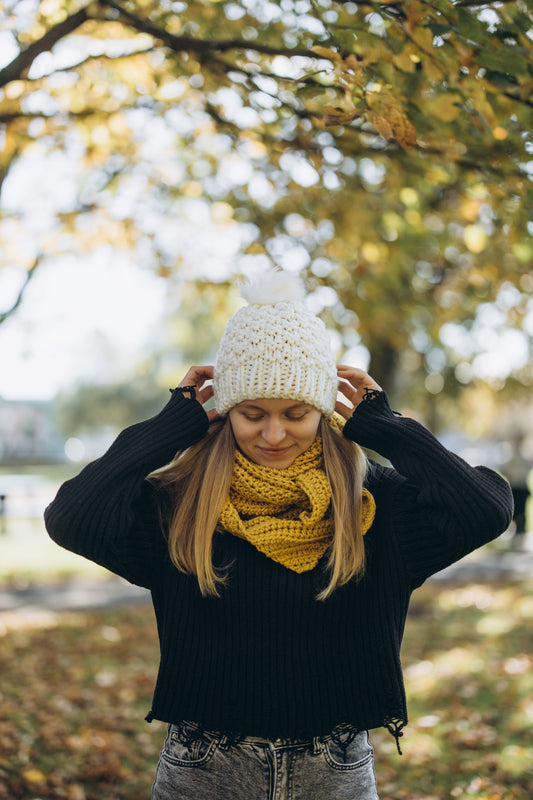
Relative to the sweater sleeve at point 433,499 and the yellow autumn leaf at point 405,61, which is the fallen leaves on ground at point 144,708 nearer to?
the sweater sleeve at point 433,499

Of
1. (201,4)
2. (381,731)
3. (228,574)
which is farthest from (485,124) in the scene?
(381,731)

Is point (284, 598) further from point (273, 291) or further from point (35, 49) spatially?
point (35, 49)

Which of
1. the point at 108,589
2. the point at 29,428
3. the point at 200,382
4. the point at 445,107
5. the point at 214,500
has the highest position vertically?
the point at 445,107

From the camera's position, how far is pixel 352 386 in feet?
8.78

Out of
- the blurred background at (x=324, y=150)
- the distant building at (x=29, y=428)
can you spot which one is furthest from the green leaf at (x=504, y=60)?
the distant building at (x=29, y=428)

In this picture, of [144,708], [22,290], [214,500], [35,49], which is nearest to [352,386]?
[214,500]

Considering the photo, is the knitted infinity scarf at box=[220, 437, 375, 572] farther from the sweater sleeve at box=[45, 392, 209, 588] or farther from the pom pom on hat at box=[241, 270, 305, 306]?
the pom pom on hat at box=[241, 270, 305, 306]

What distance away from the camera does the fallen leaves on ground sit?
4.23m

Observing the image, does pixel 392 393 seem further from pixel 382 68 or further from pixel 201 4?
pixel 382 68

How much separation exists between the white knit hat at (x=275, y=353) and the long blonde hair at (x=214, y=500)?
0.44 ft

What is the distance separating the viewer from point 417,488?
95.4 inches

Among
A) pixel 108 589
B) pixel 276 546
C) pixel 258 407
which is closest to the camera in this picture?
pixel 276 546

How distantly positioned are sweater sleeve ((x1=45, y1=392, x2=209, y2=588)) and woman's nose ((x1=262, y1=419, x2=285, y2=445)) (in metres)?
0.26

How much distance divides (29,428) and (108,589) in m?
63.4
